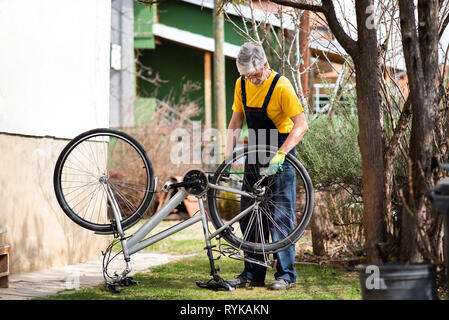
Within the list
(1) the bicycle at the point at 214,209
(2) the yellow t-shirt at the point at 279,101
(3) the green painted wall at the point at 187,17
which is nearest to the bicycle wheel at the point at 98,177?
(1) the bicycle at the point at 214,209

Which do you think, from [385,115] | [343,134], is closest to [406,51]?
[385,115]

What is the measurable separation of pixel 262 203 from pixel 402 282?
149 cm

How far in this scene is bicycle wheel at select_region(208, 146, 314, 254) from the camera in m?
4.86

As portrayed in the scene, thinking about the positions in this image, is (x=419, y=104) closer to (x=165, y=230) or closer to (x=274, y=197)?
(x=274, y=197)

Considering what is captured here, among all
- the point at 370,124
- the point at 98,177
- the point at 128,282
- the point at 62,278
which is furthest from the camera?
the point at 98,177

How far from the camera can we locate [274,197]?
513 cm

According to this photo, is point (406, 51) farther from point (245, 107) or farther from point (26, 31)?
point (26, 31)

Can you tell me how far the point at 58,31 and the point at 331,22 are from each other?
2.97m

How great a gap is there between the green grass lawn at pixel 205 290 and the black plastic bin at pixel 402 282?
90cm

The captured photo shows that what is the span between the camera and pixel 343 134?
6.83 metres

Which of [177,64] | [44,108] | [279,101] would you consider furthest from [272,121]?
[177,64]

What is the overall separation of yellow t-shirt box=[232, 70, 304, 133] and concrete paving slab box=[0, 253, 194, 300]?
78.4 inches
